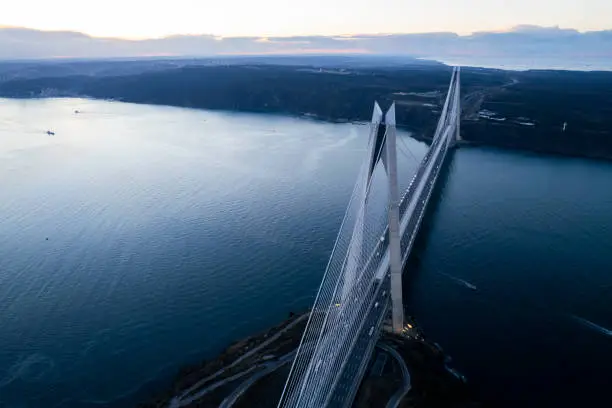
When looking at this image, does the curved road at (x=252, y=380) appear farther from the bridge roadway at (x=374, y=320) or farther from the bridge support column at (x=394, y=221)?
the bridge support column at (x=394, y=221)

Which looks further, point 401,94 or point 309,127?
point 401,94

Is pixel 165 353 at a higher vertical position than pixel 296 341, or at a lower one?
lower

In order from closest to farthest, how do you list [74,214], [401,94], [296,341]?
[296,341], [74,214], [401,94]

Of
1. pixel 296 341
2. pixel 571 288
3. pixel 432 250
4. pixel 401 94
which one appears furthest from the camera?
pixel 401 94

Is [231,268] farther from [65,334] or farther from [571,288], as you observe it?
[571,288]

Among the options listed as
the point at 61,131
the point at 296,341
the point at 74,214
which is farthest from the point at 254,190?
the point at 61,131

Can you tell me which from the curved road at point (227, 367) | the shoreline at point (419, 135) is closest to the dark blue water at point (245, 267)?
the curved road at point (227, 367)
